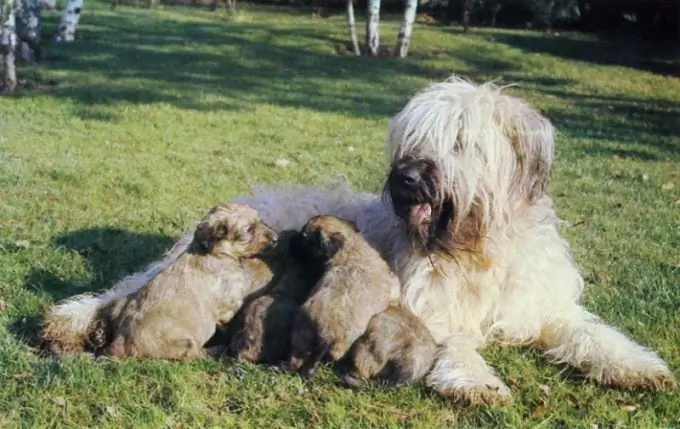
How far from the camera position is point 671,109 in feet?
58.9

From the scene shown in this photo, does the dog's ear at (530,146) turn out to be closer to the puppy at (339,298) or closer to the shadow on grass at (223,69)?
the puppy at (339,298)

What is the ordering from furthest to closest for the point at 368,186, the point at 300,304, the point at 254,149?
1. the point at 254,149
2. the point at 368,186
3. the point at 300,304

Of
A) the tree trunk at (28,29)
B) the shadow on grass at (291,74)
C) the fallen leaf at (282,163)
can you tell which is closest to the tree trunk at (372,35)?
the shadow on grass at (291,74)

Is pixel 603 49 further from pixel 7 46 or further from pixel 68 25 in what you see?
pixel 7 46

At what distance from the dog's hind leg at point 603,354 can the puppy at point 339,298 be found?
3.33ft

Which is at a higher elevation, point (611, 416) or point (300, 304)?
point (300, 304)

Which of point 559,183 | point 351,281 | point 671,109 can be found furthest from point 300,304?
point 671,109

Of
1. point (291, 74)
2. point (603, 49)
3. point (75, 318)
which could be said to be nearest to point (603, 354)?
point (75, 318)

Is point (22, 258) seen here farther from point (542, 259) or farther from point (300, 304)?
point (542, 259)

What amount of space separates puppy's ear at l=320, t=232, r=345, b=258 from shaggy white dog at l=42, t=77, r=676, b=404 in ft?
1.17

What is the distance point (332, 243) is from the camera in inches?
189

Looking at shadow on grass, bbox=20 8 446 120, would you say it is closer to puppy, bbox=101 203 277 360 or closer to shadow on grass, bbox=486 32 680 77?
shadow on grass, bbox=486 32 680 77

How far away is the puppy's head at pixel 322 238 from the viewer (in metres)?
4.81

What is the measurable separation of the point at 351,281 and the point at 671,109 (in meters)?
15.2
